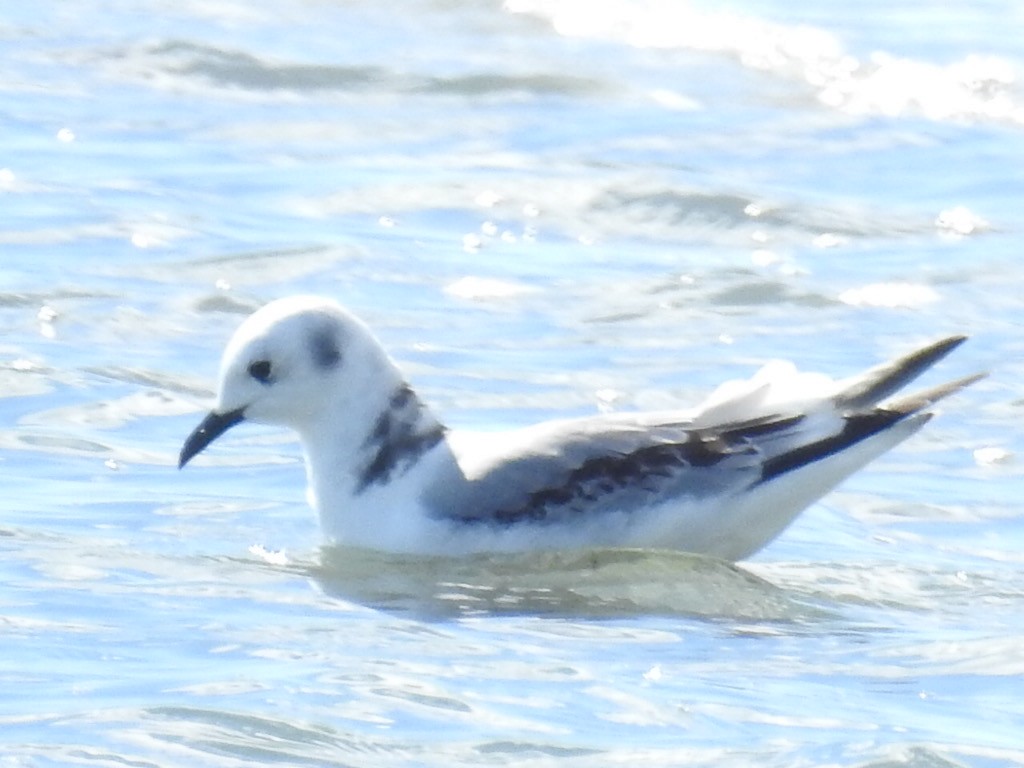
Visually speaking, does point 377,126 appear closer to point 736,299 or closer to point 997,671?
point 736,299

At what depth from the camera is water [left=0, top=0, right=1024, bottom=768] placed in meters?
6.24

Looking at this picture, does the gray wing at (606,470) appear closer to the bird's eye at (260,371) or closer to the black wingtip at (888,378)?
the black wingtip at (888,378)

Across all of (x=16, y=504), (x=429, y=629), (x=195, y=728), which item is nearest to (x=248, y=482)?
(x=16, y=504)

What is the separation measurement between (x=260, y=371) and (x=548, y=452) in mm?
954

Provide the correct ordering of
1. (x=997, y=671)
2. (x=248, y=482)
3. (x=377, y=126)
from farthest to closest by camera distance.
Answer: (x=377, y=126) → (x=248, y=482) → (x=997, y=671)

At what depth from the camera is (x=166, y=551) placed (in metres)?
7.70

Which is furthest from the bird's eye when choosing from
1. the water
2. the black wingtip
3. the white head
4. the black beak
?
the black wingtip

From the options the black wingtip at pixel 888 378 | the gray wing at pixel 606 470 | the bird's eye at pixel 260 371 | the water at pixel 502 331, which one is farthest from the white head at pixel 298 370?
the black wingtip at pixel 888 378

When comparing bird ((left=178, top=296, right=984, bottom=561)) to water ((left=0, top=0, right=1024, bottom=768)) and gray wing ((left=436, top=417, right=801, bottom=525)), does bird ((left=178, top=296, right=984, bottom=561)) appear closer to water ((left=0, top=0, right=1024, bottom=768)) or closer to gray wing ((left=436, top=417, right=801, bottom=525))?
gray wing ((left=436, top=417, right=801, bottom=525))

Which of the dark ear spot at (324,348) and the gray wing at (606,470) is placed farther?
the dark ear spot at (324,348)

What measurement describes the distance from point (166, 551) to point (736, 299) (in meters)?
4.28

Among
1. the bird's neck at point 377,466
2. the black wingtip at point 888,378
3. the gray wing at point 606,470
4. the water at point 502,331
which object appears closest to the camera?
the water at point 502,331

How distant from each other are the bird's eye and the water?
51 cm

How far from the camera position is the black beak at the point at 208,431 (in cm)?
789
